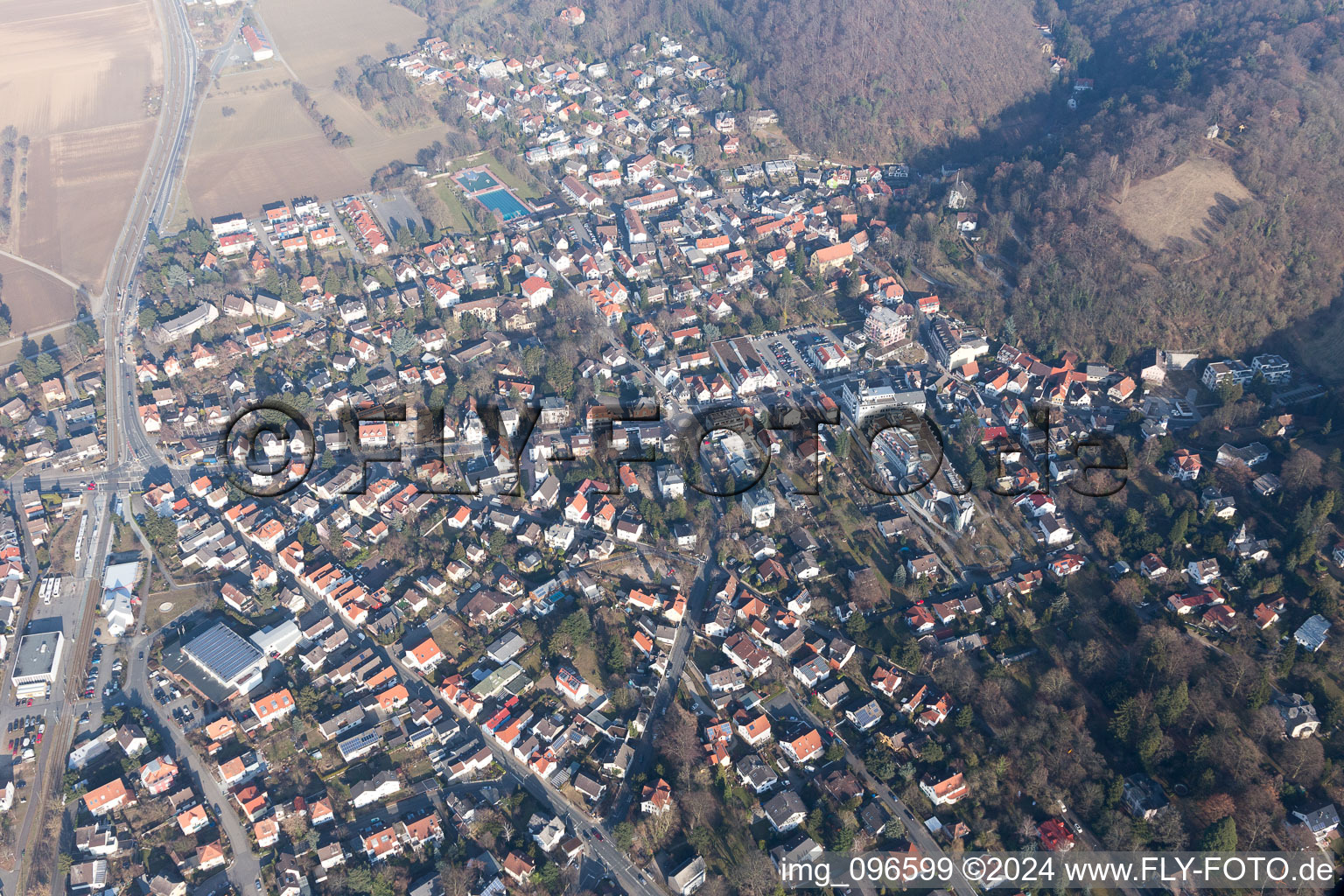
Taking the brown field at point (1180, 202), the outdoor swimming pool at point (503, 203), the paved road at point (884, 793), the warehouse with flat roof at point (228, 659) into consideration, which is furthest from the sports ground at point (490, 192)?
the paved road at point (884, 793)

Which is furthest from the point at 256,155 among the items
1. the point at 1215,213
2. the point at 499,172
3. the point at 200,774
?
the point at 1215,213

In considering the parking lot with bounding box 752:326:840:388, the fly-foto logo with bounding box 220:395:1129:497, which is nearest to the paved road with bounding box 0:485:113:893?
the fly-foto logo with bounding box 220:395:1129:497

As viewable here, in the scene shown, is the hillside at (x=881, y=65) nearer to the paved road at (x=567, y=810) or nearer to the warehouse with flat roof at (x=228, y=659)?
the paved road at (x=567, y=810)

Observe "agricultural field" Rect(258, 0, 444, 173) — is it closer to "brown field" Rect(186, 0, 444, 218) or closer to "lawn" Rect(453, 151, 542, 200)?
"brown field" Rect(186, 0, 444, 218)

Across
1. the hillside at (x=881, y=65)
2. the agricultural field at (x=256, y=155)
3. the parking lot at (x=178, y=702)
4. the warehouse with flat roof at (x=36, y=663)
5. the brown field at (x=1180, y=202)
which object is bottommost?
the brown field at (x=1180, y=202)

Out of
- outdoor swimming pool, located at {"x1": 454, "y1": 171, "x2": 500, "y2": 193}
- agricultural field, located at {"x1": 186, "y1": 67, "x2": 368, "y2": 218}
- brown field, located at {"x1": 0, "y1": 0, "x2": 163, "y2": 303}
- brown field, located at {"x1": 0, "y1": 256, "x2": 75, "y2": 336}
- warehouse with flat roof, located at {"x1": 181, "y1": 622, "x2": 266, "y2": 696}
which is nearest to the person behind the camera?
warehouse with flat roof, located at {"x1": 181, "y1": 622, "x2": 266, "y2": 696}

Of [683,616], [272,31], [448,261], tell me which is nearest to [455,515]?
[683,616]
